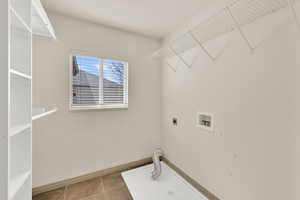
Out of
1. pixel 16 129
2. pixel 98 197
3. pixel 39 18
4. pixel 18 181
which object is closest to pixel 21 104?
pixel 16 129

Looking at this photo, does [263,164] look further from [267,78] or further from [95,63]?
[95,63]

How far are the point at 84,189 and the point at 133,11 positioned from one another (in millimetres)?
2387

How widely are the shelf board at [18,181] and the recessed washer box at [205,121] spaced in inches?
65.4

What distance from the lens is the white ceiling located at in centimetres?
144

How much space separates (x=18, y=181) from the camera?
78cm

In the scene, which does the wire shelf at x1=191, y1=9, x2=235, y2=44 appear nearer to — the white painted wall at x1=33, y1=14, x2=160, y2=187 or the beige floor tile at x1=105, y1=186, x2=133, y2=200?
the white painted wall at x1=33, y1=14, x2=160, y2=187

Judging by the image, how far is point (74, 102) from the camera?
5.74 feet

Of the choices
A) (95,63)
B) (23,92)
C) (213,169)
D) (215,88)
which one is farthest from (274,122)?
(95,63)

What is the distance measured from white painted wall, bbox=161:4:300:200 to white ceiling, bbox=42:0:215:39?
0.78 feet

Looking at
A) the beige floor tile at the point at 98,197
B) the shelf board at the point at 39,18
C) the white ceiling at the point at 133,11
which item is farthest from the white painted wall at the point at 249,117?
the shelf board at the point at 39,18

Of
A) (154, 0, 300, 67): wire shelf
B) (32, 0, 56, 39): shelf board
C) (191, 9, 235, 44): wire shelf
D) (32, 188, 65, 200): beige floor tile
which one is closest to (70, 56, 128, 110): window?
(32, 0, 56, 39): shelf board

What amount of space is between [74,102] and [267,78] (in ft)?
7.08

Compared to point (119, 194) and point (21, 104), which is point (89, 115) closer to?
point (21, 104)

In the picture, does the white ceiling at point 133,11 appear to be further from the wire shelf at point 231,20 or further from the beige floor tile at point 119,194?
the beige floor tile at point 119,194
